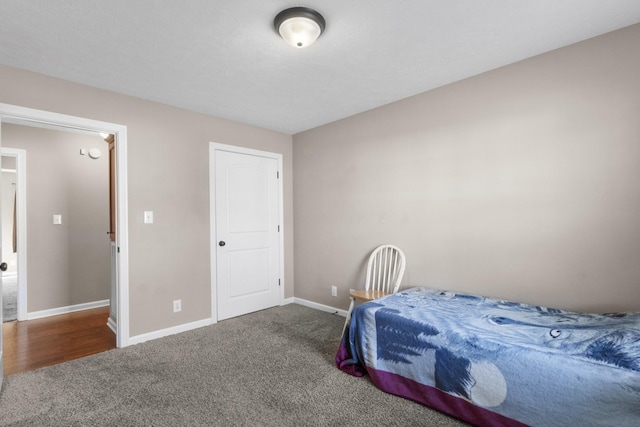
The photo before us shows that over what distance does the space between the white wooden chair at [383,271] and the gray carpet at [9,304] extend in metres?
4.17

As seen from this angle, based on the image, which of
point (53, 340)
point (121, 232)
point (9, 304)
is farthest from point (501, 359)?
point (9, 304)

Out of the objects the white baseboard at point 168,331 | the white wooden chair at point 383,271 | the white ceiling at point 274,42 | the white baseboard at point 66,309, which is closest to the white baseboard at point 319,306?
the white wooden chair at point 383,271

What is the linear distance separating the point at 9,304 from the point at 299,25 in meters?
5.61

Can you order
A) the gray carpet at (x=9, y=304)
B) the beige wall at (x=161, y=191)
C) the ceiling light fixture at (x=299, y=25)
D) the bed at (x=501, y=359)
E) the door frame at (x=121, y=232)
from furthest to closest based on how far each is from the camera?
the gray carpet at (x=9, y=304) → the door frame at (x=121, y=232) → the beige wall at (x=161, y=191) → the ceiling light fixture at (x=299, y=25) → the bed at (x=501, y=359)

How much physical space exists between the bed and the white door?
173 cm

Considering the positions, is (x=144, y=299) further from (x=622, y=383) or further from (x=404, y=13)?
(x=622, y=383)

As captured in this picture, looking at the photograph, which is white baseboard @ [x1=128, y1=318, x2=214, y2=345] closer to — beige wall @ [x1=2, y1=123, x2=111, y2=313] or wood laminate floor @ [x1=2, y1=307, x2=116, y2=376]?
wood laminate floor @ [x1=2, y1=307, x2=116, y2=376]

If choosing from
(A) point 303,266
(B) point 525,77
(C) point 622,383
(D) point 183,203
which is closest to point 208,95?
(D) point 183,203

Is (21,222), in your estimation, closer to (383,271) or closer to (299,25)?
(299,25)

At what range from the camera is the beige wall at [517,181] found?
2.00 meters

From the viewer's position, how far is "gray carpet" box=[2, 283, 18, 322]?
12.5ft

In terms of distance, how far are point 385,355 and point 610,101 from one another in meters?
2.26

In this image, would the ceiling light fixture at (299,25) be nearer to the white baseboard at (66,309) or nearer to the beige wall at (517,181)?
the beige wall at (517,181)

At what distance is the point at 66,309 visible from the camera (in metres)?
3.97
